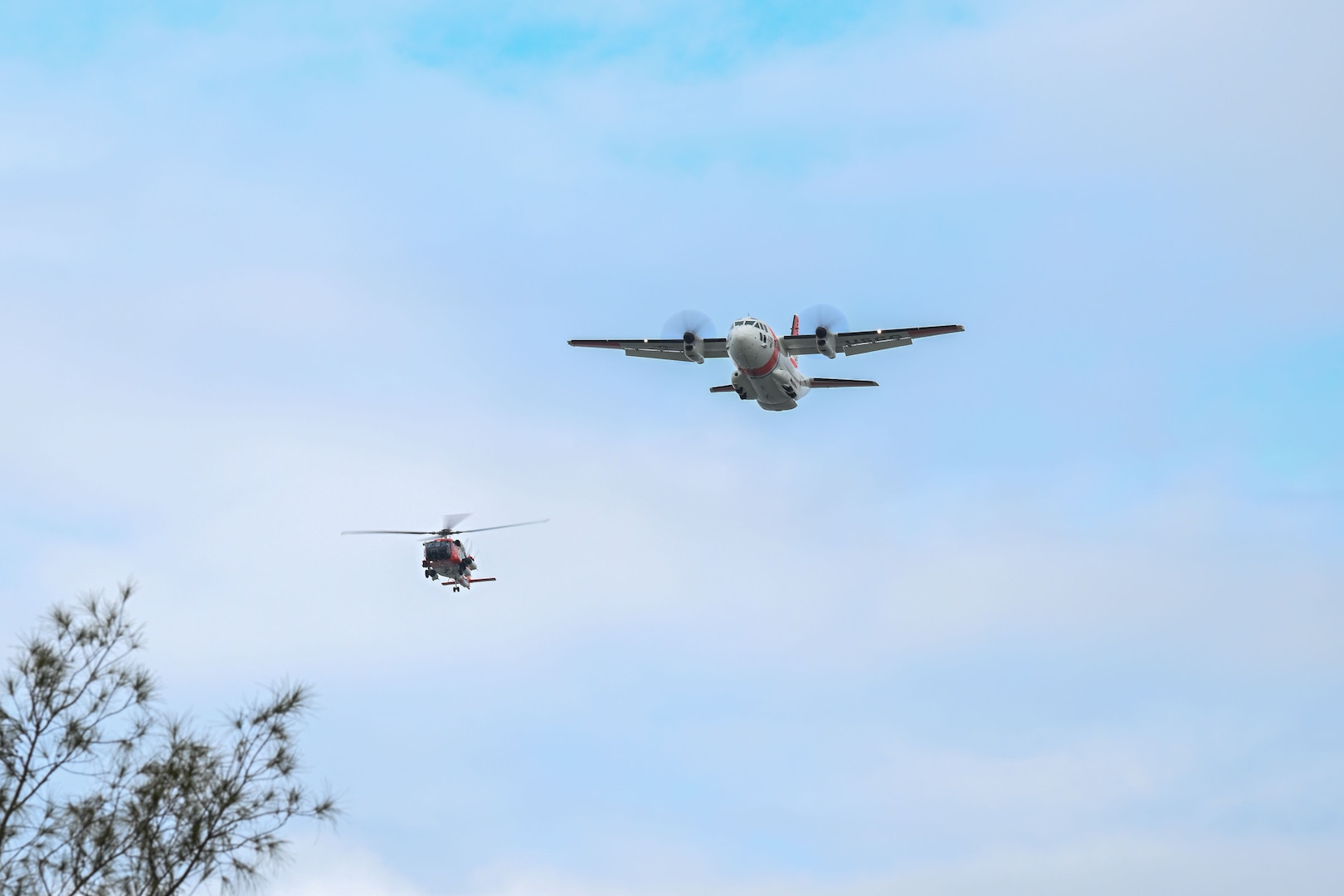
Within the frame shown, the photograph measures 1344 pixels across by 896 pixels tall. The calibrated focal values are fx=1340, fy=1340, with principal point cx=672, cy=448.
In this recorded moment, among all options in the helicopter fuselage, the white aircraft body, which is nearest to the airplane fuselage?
the white aircraft body

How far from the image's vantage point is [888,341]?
67.2 meters

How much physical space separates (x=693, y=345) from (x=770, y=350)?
6.44 metres

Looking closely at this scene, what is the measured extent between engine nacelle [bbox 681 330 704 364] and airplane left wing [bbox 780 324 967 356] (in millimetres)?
4344

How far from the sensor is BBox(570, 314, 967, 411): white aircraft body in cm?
6172

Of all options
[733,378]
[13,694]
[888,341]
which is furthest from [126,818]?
[888,341]

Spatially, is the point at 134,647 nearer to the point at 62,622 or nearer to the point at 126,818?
the point at 62,622

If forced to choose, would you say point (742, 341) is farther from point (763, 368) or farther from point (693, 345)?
point (693, 345)

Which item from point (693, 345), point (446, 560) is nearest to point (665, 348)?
point (693, 345)

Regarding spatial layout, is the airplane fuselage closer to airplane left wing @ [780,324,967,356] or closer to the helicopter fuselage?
airplane left wing @ [780,324,967,356]

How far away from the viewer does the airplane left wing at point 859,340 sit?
6644cm

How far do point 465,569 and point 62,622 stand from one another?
162 ft

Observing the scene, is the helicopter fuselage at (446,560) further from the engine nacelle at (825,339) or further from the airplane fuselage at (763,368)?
the engine nacelle at (825,339)

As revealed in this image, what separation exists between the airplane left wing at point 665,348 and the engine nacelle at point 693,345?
0.08 metres

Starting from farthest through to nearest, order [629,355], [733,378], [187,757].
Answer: [629,355], [733,378], [187,757]
